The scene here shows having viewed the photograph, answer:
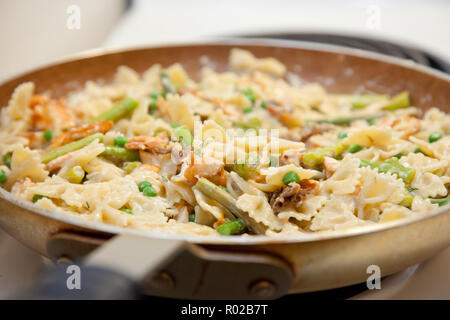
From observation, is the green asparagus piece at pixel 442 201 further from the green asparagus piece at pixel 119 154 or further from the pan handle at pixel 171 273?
the green asparagus piece at pixel 119 154

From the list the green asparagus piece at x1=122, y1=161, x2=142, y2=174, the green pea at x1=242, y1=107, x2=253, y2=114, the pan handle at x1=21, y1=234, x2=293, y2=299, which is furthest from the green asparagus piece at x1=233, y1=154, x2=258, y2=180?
the green pea at x1=242, y1=107, x2=253, y2=114

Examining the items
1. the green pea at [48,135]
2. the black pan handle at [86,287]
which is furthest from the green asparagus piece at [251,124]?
the black pan handle at [86,287]

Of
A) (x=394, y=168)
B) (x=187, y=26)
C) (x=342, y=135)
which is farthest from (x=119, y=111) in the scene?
(x=187, y=26)

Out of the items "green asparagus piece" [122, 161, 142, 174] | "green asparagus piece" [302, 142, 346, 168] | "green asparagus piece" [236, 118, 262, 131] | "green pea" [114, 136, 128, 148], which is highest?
"green asparagus piece" [236, 118, 262, 131]

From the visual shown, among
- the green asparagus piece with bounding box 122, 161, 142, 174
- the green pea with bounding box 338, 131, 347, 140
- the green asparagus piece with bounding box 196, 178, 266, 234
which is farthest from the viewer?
the green pea with bounding box 338, 131, 347, 140

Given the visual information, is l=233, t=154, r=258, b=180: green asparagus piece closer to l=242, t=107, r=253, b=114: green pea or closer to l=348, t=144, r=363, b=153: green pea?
l=348, t=144, r=363, b=153: green pea

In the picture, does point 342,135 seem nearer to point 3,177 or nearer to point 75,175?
point 75,175
